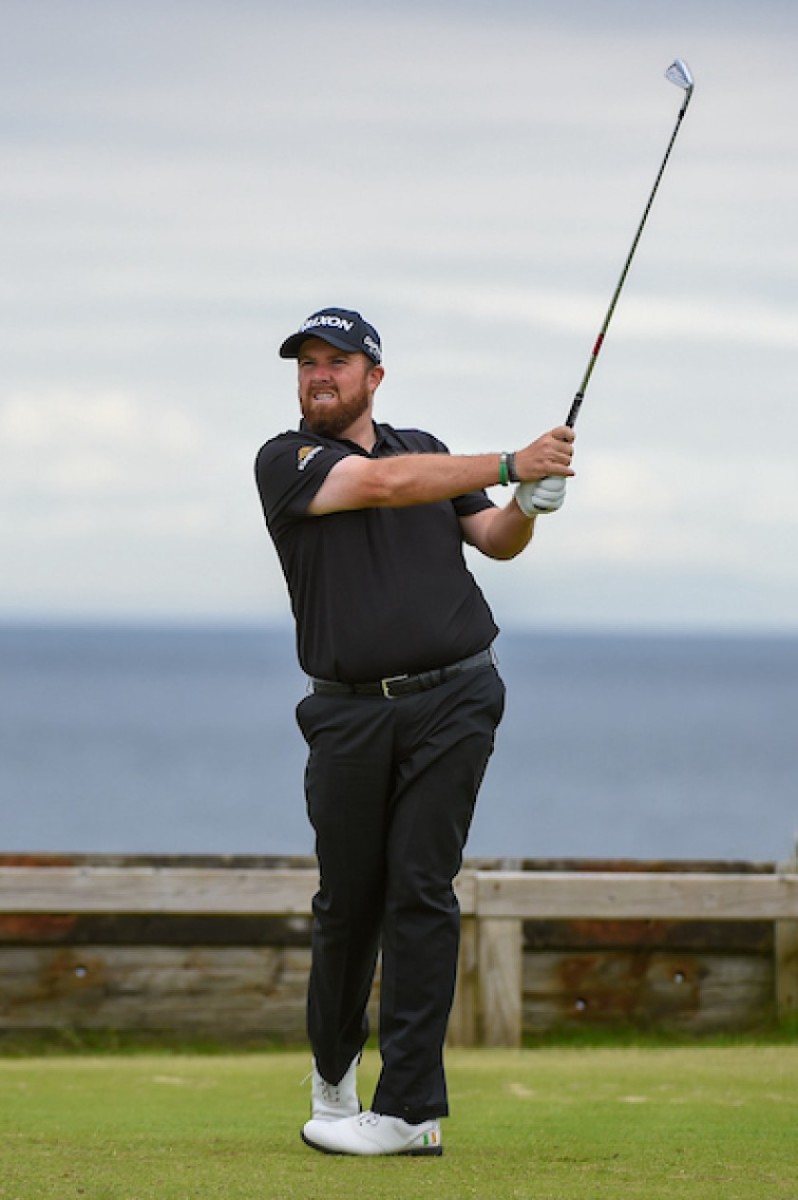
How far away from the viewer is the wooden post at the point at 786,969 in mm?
7625

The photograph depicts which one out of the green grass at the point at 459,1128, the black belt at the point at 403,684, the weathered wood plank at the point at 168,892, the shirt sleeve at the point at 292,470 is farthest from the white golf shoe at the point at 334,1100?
the weathered wood plank at the point at 168,892

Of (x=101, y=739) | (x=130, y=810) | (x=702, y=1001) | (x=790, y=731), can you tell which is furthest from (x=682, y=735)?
(x=702, y=1001)

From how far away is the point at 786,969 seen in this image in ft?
25.1

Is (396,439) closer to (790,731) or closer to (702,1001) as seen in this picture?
(702,1001)

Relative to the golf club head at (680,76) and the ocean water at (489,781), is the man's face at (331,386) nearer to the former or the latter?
the golf club head at (680,76)

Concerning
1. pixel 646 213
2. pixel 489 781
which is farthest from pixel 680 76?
pixel 489 781

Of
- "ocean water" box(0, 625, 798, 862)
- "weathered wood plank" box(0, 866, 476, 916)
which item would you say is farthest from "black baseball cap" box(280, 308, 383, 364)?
"ocean water" box(0, 625, 798, 862)

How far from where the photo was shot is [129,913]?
7.44 m

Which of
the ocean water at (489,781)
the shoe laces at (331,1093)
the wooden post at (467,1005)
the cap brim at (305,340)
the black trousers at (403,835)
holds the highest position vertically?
the cap brim at (305,340)

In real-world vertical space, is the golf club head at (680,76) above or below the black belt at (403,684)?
above

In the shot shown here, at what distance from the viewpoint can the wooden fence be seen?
7.38m

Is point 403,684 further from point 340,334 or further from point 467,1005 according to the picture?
point 467,1005

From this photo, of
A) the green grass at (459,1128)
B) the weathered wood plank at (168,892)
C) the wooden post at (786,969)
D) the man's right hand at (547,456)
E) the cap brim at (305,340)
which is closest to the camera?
the green grass at (459,1128)

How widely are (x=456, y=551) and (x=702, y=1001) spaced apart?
3.17 meters
